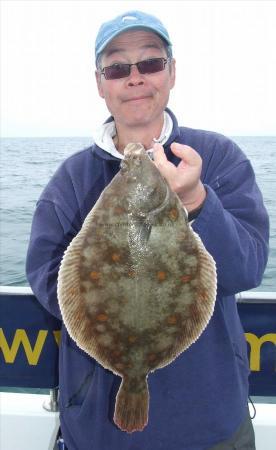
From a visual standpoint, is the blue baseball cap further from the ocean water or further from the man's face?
the ocean water

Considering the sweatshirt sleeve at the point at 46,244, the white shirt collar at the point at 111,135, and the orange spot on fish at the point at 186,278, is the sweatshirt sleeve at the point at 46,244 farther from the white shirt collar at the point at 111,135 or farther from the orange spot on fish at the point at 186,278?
the orange spot on fish at the point at 186,278

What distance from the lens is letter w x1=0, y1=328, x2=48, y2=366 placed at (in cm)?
356

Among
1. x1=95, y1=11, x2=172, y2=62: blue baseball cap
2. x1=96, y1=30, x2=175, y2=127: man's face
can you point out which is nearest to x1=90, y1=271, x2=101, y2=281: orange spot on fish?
x1=96, y1=30, x2=175, y2=127: man's face

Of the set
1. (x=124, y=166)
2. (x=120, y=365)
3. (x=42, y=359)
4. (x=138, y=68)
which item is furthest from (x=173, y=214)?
(x=42, y=359)

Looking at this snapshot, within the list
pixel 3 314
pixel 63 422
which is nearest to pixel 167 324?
pixel 63 422

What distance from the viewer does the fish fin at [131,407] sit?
82.3 inches

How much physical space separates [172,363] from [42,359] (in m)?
1.47

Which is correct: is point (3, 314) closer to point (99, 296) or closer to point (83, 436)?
point (83, 436)

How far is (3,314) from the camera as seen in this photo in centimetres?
355

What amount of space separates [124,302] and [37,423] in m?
2.25

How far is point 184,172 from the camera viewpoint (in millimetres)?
1914

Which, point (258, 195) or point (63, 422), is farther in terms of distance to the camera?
point (63, 422)

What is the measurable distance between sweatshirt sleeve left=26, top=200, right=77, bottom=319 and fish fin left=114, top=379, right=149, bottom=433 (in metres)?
0.57

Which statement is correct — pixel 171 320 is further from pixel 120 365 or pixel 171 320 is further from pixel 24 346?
pixel 24 346
